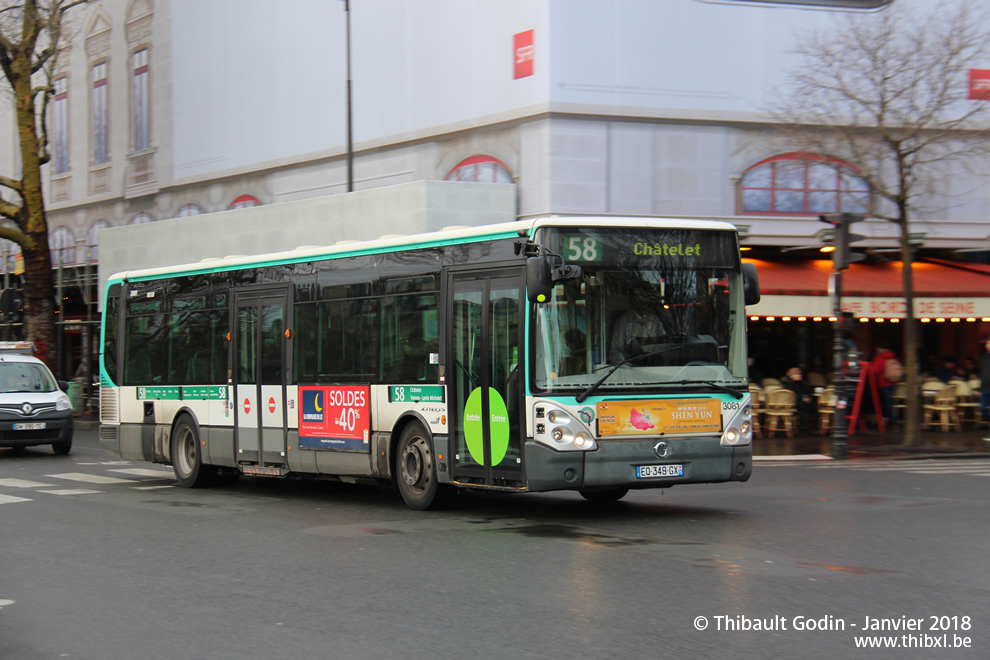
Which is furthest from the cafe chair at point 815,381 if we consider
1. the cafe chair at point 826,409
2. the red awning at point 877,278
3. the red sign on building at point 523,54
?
the red sign on building at point 523,54

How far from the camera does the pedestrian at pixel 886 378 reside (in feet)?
81.6

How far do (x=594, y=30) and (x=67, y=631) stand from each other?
67.2 ft

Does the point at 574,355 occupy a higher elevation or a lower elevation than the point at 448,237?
lower

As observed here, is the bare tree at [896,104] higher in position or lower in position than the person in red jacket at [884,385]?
higher

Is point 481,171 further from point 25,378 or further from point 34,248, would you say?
point 34,248

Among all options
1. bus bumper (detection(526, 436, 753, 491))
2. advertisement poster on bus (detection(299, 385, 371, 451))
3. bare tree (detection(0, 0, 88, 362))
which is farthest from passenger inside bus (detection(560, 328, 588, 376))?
bare tree (detection(0, 0, 88, 362))

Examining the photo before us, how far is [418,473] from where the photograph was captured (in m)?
12.5

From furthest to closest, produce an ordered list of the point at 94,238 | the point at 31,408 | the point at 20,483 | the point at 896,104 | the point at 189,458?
the point at 94,238 < the point at 896,104 < the point at 31,408 < the point at 20,483 < the point at 189,458

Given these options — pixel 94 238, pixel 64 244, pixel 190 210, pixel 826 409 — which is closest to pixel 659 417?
pixel 826 409

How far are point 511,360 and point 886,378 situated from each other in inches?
634

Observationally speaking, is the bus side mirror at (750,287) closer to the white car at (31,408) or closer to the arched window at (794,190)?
the arched window at (794,190)

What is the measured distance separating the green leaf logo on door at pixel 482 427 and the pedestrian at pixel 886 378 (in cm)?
1565

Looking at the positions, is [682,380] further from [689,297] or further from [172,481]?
[172,481]

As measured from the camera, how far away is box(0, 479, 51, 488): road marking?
15.8 metres
